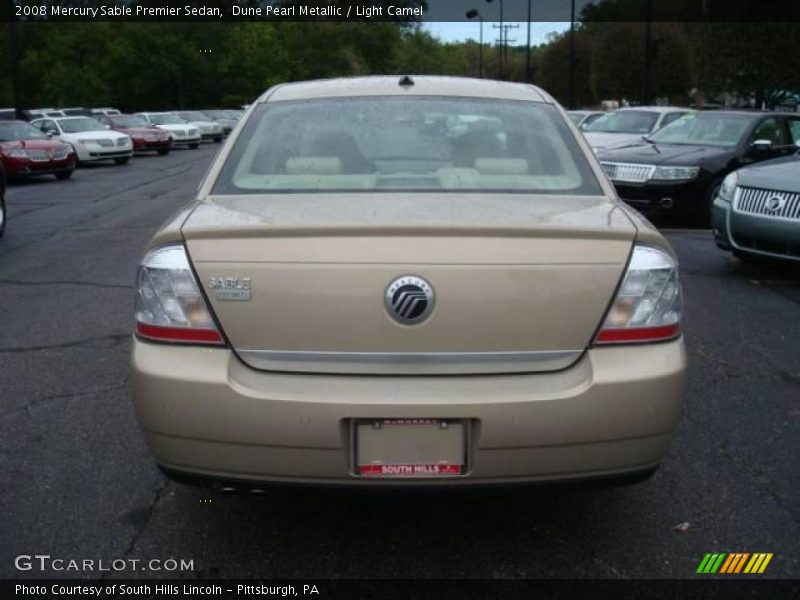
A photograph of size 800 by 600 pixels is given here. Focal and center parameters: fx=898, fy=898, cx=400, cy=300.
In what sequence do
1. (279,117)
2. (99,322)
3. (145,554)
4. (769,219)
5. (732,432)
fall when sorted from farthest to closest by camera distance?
(769,219) → (99,322) → (732,432) → (279,117) → (145,554)

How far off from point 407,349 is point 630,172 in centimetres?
900

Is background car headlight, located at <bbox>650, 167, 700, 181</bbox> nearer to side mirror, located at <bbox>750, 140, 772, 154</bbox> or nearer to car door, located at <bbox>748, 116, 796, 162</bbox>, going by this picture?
side mirror, located at <bbox>750, 140, 772, 154</bbox>

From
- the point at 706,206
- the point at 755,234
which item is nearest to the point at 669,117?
the point at 706,206

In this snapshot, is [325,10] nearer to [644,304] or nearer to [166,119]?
[166,119]

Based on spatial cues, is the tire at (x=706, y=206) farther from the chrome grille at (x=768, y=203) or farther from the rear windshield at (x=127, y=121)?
the rear windshield at (x=127, y=121)

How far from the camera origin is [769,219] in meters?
7.52

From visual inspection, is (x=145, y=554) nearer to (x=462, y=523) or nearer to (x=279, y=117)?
(x=462, y=523)

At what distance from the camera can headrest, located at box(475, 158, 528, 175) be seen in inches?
139

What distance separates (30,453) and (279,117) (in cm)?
186

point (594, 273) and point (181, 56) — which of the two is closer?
point (594, 273)

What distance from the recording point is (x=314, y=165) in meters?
3.55

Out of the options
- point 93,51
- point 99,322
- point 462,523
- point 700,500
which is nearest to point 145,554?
point 462,523

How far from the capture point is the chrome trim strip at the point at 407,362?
8.95 feet

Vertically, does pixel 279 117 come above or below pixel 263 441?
above
